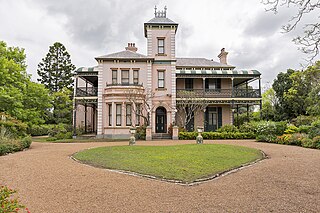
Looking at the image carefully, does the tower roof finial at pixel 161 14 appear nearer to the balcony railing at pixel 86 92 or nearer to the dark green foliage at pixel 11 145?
the balcony railing at pixel 86 92

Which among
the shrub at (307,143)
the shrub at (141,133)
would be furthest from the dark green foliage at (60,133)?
the shrub at (307,143)

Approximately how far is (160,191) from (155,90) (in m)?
17.7

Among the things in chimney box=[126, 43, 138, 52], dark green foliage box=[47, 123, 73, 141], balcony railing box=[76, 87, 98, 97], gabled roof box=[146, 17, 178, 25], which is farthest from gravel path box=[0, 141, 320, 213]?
chimney box=[126, 43, 138, 52]

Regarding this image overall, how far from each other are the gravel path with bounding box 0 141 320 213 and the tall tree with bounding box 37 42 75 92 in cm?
3415

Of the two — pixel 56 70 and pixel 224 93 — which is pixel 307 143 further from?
pixel 56 70

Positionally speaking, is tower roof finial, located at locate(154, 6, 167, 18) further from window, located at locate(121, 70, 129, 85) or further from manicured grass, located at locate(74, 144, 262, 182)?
manicured grass, located at locate(74, 144, 262, 182)

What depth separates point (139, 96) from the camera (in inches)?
828

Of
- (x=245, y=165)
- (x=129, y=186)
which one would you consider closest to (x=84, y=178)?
(x=129, y=186)

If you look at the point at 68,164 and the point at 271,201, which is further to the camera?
the point at 68,164

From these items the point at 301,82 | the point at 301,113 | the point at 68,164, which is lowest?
the point at 68,164

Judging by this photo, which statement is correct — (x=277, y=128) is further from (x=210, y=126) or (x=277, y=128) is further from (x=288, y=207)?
(x=288, y=207)

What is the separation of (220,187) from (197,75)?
1855 centimetres

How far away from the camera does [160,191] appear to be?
17.5 feet

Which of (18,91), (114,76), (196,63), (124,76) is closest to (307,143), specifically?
(124,76)
